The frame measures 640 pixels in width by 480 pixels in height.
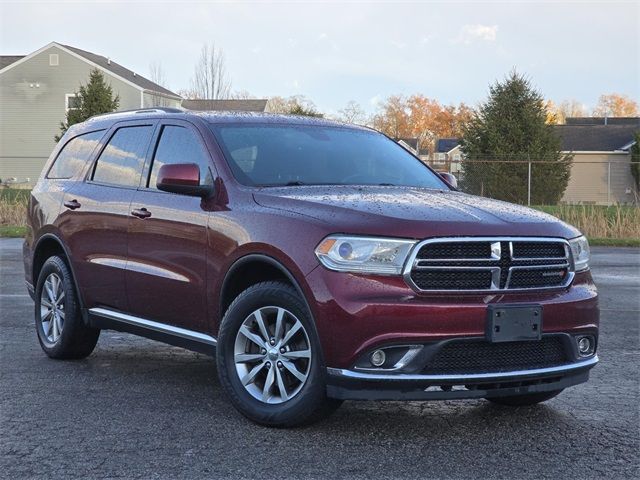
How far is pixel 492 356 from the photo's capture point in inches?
187

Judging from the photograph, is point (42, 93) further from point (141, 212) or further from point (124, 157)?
point (141, 212)

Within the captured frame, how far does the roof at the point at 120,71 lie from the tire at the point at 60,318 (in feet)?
162

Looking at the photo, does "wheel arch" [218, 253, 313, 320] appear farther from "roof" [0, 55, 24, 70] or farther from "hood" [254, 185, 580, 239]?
"roof" [0, 55, 24, 70]

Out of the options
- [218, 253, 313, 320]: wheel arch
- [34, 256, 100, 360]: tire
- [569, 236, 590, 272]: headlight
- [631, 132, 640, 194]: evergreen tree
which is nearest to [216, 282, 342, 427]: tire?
[218, 253, 313, 320]: wheel arch

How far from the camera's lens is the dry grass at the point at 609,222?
69.7 ft

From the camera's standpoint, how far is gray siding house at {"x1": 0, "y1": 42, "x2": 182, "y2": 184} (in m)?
54.8

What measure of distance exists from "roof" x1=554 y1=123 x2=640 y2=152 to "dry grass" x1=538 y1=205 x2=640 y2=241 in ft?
133

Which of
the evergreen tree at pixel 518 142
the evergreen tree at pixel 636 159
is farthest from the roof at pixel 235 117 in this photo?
the evergreen tree at pixel 636 159

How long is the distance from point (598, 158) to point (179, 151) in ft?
192

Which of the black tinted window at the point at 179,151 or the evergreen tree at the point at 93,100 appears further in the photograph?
the evergreen tree at the point at 93,100

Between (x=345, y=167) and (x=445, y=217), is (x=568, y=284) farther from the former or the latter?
(x=345, y=167)

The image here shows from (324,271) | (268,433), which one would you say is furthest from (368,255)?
(268,433)

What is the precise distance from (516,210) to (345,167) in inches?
51.7

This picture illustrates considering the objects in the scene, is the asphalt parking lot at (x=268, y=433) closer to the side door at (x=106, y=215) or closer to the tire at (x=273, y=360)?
the tire at (x=273, y=360)
